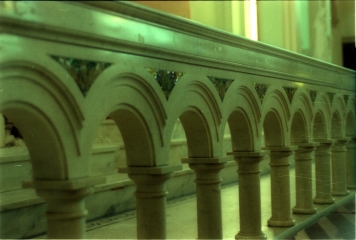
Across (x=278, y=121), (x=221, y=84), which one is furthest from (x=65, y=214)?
(x=278, y=121)

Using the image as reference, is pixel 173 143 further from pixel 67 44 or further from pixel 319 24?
pixel 67 44

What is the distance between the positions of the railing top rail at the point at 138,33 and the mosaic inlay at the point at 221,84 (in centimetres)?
13

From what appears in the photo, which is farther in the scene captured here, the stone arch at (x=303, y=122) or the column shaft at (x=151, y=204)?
the stone arch at (x=303, y=122)

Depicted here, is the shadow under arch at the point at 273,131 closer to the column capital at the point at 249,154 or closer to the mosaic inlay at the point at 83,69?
the column capital at the point at 249,154

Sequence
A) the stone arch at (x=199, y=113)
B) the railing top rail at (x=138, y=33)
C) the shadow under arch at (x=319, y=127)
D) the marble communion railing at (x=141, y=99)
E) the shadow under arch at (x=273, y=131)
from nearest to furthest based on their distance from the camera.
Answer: the railing top rail at (x=138, y=33) < the marble communion railing at (x=141, y=99) < the stone arch at (x=199, y=113) < the shadow under arch at (x=273, y=131) < the shadow under arch at (x=319, y=127)

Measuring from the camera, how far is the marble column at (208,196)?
6293 mm

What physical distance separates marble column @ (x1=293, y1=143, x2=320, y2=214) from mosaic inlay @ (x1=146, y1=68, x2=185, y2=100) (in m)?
4.38

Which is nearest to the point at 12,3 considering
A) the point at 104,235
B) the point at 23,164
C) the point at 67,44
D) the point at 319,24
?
the point at 67,44

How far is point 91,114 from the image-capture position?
443 centimetres

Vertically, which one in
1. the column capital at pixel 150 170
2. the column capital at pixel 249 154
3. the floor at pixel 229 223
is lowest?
the floor at pixel 229 223

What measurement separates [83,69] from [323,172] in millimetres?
7228

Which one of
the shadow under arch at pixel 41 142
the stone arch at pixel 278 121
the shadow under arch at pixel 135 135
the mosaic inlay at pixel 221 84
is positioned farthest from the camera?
the stone arch at pixel 278 121

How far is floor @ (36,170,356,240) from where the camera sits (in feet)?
26.1

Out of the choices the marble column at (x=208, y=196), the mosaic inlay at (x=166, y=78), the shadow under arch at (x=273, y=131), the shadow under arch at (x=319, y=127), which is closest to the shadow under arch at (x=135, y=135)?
the mosaic inlay at (x=166, y=78)
